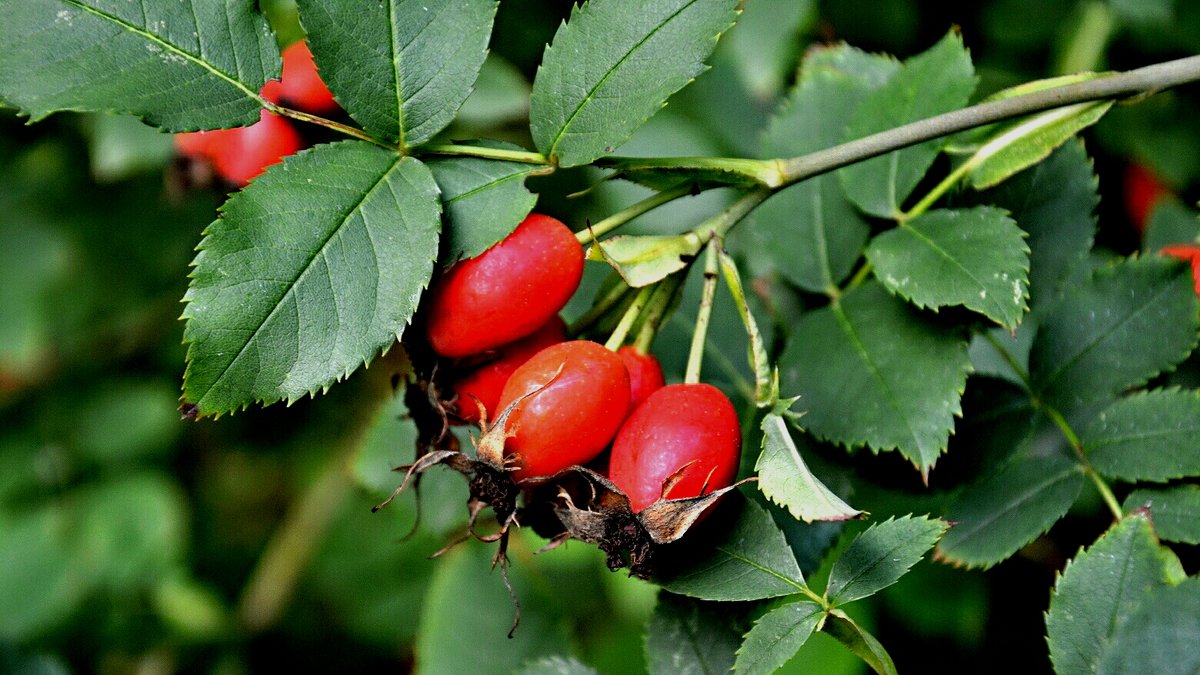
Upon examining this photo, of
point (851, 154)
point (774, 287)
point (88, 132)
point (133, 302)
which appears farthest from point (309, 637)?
point (851, 154)

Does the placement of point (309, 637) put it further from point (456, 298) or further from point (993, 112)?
point (993, 112)

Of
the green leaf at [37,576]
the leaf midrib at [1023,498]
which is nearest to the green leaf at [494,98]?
the leaf midrib at [1023,498]

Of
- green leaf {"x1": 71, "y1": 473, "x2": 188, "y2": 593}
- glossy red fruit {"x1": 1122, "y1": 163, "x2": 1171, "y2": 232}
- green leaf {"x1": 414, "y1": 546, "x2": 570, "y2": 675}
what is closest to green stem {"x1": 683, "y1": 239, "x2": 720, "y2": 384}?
green leaf {"x1": 414, "y1": 546, "x2": 570, "y2": 675}

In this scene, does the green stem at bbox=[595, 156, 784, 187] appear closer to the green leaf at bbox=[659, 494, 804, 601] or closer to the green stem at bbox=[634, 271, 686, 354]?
the green stem at bbox=[634, 271, 686, 354]

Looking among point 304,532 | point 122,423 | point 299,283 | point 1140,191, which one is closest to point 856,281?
point 299,283

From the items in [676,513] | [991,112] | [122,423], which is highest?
[991,112]

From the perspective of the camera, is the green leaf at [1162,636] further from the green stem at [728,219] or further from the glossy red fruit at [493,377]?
the glossy red fruit at [493,377]

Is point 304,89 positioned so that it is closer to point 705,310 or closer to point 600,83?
point 600,83
